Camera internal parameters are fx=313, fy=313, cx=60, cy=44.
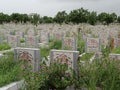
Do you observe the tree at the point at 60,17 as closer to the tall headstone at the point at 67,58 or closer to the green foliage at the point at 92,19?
the green foliage at the point at 92,19

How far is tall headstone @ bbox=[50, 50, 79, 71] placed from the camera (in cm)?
771

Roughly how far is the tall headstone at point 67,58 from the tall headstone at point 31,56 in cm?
39

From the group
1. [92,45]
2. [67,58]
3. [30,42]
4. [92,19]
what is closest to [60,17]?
[92,19]

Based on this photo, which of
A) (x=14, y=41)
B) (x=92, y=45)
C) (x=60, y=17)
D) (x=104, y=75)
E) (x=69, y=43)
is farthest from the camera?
(x=60, y=17)

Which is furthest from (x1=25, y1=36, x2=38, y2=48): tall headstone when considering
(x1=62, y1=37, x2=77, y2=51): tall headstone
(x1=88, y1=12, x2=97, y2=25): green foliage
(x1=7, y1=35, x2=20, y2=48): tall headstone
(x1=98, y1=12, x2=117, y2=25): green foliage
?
(x1=98, y1=12, x2=117, y2=25): green foliage

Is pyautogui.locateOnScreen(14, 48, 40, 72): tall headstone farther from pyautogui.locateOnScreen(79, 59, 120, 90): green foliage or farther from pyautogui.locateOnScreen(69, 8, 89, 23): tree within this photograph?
pyautogui.locateOnScreen(69, 8, 89, 23): tree

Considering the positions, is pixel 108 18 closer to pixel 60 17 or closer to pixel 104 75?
pixel 60 17

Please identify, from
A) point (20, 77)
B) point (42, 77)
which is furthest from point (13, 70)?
point (42, 77)

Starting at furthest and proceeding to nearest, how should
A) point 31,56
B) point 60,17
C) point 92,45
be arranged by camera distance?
point 60,17
point 92,45
point 31,56

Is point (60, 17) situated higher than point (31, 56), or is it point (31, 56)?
point (60, 17)

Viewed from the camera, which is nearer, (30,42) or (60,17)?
(30,42)

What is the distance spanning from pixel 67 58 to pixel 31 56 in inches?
35.3

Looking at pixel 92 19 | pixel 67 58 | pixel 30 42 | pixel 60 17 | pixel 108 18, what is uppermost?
pixel 60 17

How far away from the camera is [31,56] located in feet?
25.5
